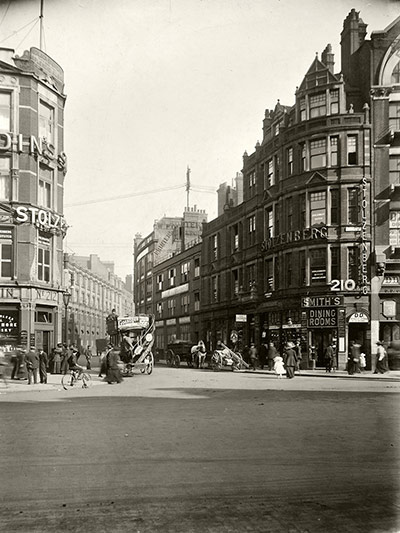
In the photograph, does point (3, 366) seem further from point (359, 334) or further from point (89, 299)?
point (89, 299)

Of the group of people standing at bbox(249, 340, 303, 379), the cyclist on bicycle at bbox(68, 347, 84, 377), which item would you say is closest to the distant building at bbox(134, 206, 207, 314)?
the group of people standing at bbox(249, 340, 303, 379)

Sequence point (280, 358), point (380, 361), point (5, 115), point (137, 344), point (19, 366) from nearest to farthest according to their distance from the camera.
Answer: point (19, 366) → point (5, 115) → point (280, 358) → point (380, 361) → point (137, 344)

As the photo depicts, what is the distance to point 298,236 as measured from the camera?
36406 millimetres

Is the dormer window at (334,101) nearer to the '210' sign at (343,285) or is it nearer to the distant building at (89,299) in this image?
the '210' sign at (343,285)

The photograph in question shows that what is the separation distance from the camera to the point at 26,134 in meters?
27.6

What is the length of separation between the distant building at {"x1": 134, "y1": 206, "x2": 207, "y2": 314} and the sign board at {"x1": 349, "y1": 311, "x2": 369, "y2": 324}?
3135 centimetres

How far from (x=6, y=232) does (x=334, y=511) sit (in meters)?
23.6

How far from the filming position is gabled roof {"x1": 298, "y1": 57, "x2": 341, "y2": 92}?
35094 millimetres

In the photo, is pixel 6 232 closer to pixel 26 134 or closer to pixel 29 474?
pixel 26 134

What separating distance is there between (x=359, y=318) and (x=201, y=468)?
26920 mm

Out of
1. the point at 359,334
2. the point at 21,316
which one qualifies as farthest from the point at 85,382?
the point at 359,334

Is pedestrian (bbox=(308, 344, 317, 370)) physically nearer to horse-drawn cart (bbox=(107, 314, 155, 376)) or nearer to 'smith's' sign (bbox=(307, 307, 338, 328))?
'smith's' sign (bbox=(307, 307, 338, 328))

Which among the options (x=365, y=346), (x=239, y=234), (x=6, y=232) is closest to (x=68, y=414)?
(x=6, y=232)

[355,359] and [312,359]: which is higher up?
[355,359]
